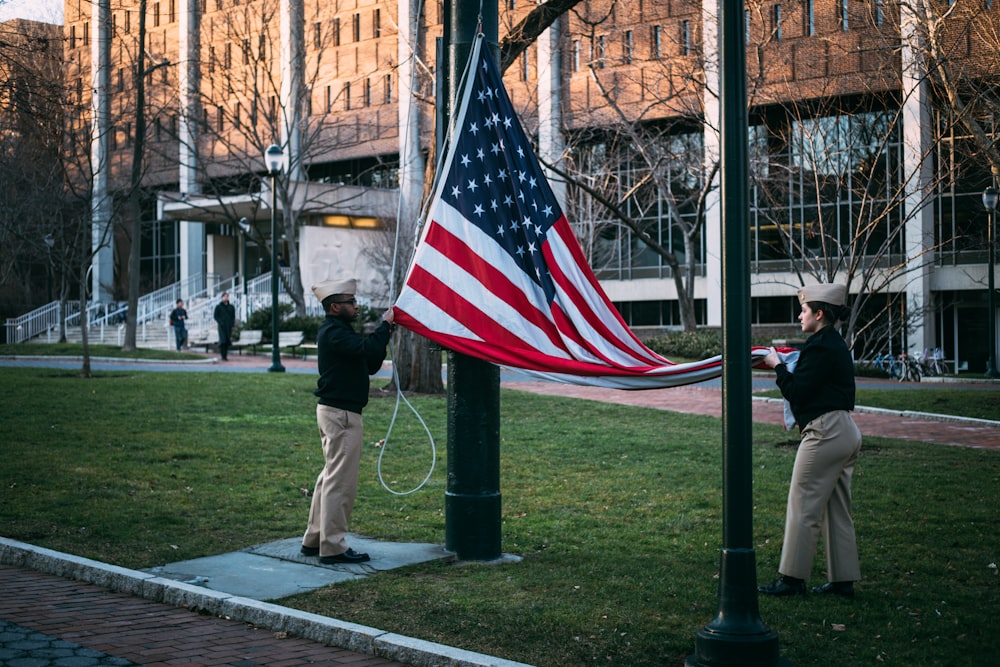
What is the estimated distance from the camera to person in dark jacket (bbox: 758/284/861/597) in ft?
22.3

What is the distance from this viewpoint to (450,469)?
8.18 metres

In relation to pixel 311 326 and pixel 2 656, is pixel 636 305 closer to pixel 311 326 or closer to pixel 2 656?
pixel 311 326

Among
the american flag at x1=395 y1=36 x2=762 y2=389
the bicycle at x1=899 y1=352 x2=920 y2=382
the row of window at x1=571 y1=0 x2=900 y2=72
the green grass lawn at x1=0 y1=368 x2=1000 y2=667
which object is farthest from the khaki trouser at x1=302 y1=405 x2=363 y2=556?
the bicycle at x1=899 y1=352 x2=920 y2=382

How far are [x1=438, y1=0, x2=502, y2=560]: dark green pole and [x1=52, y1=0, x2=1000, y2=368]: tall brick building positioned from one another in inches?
187

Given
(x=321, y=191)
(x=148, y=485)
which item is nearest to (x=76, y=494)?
(x=148, y=485)

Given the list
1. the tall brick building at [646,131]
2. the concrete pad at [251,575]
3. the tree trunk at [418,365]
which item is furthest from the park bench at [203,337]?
the concrete pad at [251,575]

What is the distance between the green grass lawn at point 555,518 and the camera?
20.2ft

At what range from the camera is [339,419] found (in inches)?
307

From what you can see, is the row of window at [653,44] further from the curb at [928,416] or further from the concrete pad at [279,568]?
the concrete pad at [279,568]

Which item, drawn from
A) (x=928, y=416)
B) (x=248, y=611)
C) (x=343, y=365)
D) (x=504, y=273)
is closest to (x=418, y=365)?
(x=928, y=416)

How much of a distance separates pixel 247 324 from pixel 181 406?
2252cm

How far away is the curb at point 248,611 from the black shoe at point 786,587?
7.17 ft

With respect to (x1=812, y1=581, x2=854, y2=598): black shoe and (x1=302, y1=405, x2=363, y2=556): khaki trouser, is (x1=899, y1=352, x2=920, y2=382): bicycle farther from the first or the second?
(x1=302, y1=405, x2=363, y2=556): khaki trouser

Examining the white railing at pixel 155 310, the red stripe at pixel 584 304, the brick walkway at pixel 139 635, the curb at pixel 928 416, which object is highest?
the white railing at pixel 155 310
